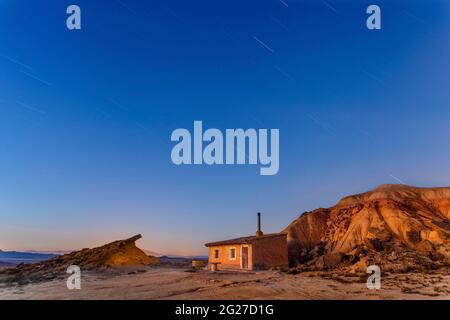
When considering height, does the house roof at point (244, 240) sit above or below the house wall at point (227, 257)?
above

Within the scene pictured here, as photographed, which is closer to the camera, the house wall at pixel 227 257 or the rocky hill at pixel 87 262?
the rocky hill at pixel 87 262

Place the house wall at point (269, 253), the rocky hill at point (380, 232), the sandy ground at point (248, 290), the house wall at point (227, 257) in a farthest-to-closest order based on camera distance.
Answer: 1. the house wall at point (227, 257)
2. the house wall at point (269, 253)
3. the rocky hill at point (380, 232)
4. the sandy ground at point (248, 290)

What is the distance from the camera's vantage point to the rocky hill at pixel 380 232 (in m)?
32.2

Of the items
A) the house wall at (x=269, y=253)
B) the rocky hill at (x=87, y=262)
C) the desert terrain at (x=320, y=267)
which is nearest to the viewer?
the desert terrain at (x=320, y=267)

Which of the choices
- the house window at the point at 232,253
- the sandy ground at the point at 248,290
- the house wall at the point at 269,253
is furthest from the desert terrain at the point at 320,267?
the house window at the point at 232,253

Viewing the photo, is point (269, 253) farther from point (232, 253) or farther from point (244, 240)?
point (232, 253)

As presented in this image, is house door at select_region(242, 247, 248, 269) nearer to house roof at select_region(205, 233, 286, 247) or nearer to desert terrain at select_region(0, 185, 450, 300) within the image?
house roof at select_region(205, 233, 286, 247)

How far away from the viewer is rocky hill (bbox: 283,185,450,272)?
3216cm

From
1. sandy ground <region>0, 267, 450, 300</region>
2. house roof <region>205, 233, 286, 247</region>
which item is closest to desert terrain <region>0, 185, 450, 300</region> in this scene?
sandy ground <region>0, 267, 450, 300</region>

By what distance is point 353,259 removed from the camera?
3297 cm

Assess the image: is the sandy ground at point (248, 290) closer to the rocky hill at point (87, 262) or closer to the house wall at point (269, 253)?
the rocky hill at point (87, 262)

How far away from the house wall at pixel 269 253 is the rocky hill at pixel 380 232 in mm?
2369
